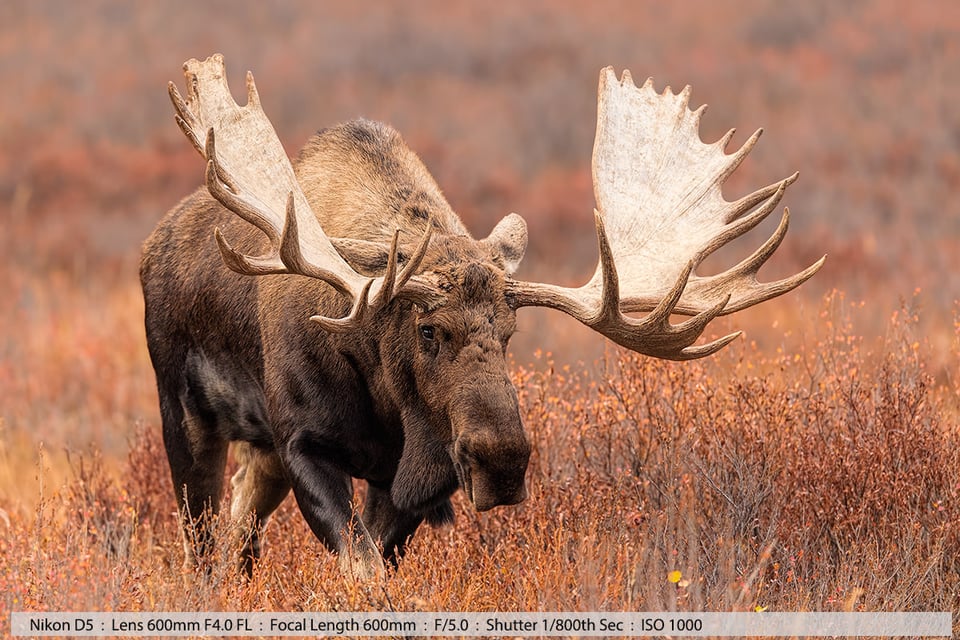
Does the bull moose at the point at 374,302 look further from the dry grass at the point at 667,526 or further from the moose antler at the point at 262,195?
the dry grass at the point at 667,526

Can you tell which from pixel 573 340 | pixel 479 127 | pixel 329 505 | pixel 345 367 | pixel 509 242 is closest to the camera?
pixel 329 505

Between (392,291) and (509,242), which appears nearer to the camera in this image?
(392,291)

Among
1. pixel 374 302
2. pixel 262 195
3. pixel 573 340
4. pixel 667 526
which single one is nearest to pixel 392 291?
pixel 374 302

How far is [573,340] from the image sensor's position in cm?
1221

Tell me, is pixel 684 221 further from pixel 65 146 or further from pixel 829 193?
pixel 65 146

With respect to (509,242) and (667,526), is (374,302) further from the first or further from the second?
(667,526)

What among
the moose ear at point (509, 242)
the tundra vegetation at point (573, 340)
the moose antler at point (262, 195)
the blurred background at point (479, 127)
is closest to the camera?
the moose antler at point (262, 195)

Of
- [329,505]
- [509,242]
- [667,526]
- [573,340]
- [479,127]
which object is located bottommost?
[667,526]

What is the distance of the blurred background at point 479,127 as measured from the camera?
12234 millimetres

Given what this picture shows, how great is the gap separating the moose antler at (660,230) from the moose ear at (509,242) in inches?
10.2

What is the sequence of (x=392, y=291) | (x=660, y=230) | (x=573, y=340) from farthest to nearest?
(x=573, y=340)
(x=660, y=230)
(x=392, y=291)

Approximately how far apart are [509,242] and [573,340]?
680 centimetres

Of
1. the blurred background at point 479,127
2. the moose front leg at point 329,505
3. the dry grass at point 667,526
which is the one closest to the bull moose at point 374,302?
the moose front leg at point 329,505

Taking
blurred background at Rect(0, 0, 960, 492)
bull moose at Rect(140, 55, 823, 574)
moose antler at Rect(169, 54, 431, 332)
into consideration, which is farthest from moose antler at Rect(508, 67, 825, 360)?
blurred background at Rect(0, 0, 960, 492)
